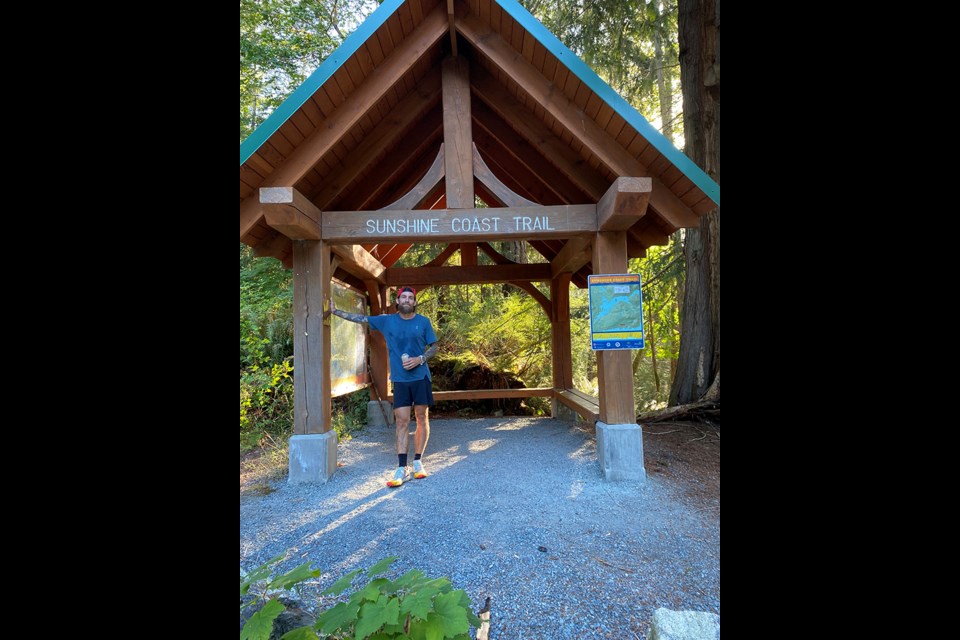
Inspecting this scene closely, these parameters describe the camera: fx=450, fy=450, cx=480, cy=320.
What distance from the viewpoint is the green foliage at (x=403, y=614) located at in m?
1.41

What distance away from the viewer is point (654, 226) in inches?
212

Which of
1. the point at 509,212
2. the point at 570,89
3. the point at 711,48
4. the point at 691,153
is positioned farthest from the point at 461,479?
the point at 711,48

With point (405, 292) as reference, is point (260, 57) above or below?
above

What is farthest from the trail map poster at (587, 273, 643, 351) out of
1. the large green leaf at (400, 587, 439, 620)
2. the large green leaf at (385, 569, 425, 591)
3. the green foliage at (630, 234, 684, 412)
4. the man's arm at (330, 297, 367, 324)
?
the green foliage at (630, 234, 684, 412)

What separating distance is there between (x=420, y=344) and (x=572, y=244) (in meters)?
2.77

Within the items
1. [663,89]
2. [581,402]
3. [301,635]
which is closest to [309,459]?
[301,635]

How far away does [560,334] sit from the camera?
8.65 m

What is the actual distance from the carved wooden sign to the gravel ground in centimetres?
261

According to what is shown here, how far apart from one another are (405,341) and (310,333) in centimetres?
103

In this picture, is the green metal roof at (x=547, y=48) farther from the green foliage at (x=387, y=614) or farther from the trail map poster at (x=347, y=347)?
the green foliage at (x=387, y=614)

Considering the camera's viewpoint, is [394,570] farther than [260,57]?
No

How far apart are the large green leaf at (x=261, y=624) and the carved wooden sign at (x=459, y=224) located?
3.81 metres

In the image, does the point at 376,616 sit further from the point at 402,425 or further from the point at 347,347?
the point at 347,347

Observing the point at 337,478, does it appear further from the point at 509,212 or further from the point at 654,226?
the point at 654,226
